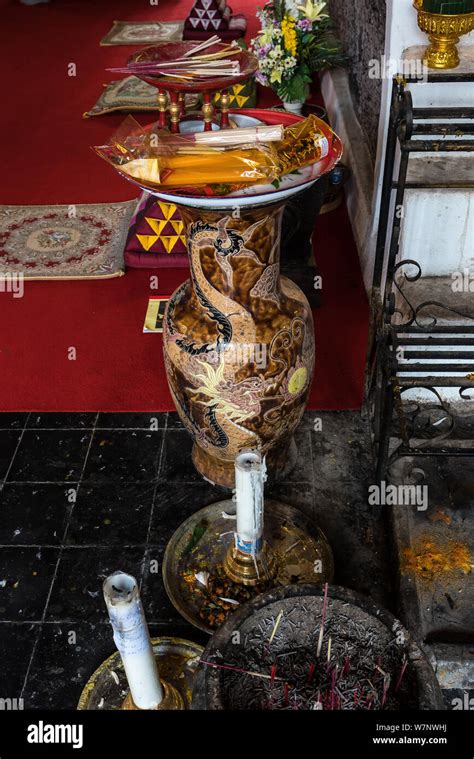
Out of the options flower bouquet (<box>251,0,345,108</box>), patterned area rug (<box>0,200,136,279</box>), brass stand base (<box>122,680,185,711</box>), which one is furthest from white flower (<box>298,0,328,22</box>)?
brass stand base (<box>122,680,185,711</box>)

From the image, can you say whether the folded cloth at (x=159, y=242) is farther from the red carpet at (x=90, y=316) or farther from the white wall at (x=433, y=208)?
the white wall at (x=433, y=208)

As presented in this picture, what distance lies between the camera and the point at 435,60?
2.24 metres

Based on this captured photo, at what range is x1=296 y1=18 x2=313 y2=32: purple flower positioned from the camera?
3.68 metres

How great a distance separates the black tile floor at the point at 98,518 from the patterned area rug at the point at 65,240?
1.00 m

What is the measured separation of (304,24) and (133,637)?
332 centimetres

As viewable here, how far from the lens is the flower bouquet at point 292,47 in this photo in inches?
145

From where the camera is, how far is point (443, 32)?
2.17m

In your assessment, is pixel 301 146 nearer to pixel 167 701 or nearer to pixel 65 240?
pixel 167 701

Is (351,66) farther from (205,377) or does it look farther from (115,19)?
(115,19)

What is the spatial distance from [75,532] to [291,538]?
2.06ft

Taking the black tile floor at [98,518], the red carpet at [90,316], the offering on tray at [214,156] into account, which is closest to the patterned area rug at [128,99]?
the red carpet at [90,316]

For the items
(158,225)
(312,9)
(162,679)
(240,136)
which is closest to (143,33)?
(312,9)

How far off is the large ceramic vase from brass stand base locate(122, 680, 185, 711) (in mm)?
674

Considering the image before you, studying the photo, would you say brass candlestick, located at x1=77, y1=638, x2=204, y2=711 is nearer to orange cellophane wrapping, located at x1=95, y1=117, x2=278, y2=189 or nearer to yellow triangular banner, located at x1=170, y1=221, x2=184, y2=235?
orange cellophane wrapping, located at x1=95, y1=117, x2=278, y2=189
